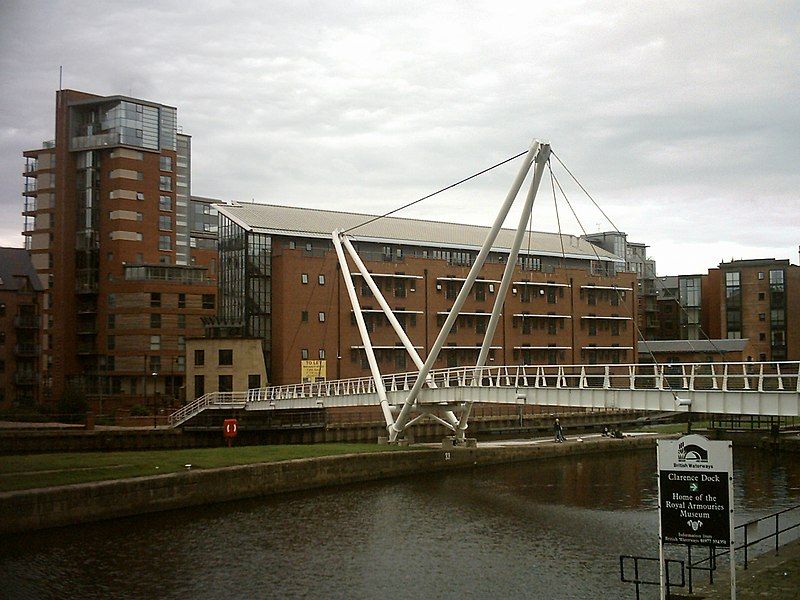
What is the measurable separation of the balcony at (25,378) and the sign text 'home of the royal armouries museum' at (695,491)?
70.9 metres

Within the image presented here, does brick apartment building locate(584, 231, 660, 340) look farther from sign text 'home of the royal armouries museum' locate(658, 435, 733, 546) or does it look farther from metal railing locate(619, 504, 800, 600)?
sign text 'home of the royal armouries museum' locate(658, 435, 733, 546)

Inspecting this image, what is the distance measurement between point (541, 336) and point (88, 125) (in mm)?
47458

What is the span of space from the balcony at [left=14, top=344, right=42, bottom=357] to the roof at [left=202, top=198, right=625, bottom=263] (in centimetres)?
2039

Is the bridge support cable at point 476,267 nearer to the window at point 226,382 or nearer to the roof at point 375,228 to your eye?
the window at point 226,382

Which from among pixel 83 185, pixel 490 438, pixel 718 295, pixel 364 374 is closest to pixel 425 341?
pixel 364 374

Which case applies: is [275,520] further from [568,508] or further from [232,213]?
[232,213]

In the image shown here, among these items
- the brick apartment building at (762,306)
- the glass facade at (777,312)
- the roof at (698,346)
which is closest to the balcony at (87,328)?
the roof at (698,346)

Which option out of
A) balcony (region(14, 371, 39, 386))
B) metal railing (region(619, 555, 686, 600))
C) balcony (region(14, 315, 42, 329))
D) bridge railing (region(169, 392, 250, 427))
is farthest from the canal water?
balcony (region(14, 315, 42, 329))

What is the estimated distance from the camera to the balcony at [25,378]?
81.3m

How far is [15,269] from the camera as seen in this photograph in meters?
86.1

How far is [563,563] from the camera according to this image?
30.0m

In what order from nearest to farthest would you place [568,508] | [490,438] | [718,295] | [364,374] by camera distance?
1. [568,508]
2. [490,438]
3. [364,374]
4. [718,295]

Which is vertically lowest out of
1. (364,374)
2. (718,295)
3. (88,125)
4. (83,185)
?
(364,374)

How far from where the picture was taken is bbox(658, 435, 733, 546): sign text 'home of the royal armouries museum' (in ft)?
69.5
